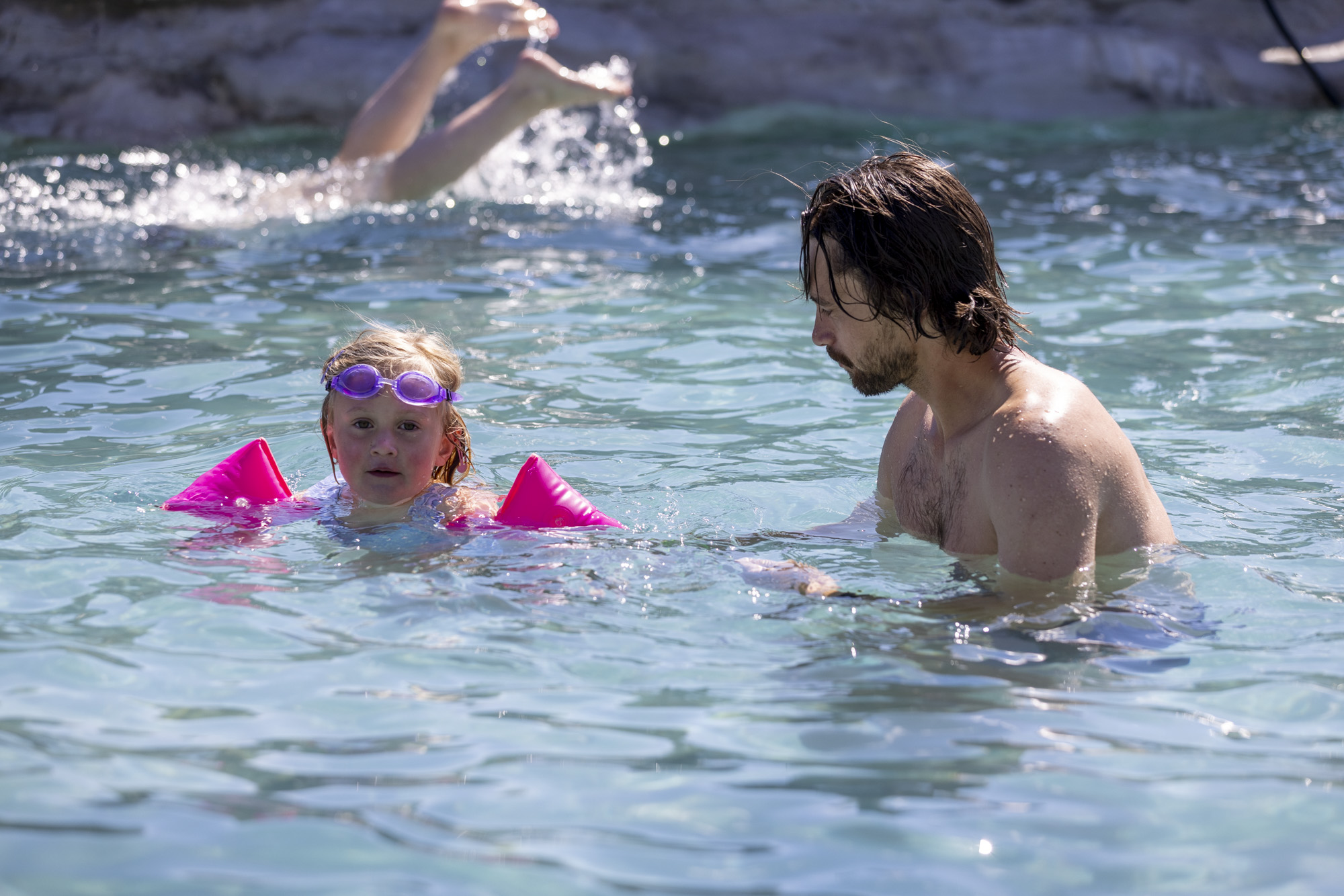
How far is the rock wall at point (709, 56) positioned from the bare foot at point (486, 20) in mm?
3963

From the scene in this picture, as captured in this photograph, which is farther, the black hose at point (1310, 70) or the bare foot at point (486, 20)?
the black hose at point (1310, 70)

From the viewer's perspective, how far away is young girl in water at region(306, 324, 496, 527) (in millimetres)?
4285

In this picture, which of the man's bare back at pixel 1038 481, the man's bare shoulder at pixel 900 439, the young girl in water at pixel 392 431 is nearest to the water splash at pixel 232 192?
the young girl in water at pixel 392 431

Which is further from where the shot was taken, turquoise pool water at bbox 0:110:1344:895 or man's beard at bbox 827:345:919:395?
man's beard at bbox 827:345:919:395

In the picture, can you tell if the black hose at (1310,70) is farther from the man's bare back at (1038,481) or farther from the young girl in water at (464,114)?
the man's bare back at (1038,481)

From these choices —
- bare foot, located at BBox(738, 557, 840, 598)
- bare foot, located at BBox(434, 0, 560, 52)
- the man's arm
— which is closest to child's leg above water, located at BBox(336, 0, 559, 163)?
bare foot, located at BBox(434, 0, 560, 52)

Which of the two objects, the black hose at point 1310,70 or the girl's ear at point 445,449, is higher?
the black hose at point 1310,70

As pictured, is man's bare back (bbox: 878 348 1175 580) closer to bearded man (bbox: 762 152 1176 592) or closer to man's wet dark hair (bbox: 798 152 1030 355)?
bearded man (bbox: 762 152 1176 592)

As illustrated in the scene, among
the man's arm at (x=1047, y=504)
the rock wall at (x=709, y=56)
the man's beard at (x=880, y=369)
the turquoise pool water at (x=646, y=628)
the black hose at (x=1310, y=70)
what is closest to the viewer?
the turquoise pool water at (x=646, y=628)

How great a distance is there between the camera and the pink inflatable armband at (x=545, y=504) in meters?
4.10

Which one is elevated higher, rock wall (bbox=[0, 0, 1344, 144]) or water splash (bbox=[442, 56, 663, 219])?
rock wall (bbox=[0, 0, 1344, 144])

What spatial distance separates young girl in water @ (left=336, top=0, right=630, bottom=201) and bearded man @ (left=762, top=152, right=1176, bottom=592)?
469 centimetres

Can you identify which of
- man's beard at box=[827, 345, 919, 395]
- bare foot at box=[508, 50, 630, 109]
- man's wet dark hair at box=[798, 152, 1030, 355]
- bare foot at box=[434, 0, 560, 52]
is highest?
bare foot at box=[434, 0, 560, 52]

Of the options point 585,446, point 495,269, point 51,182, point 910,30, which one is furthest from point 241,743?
point 910,30
